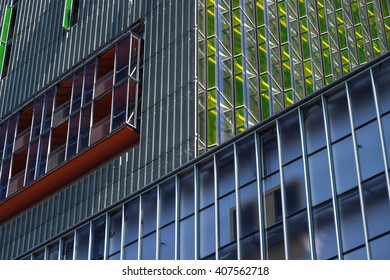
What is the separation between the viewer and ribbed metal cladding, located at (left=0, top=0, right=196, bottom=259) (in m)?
41.3

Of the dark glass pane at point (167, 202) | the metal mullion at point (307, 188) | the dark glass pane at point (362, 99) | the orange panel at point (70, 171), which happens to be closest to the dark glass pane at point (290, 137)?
the metal mullion at point (307, 188)

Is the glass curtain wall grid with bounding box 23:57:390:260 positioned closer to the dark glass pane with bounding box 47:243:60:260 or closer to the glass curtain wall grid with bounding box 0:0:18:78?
the dark glass pane with bounding box 47:243:60:260

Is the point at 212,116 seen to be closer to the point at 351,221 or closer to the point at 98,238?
the point at 98,238

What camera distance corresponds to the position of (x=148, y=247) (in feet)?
115

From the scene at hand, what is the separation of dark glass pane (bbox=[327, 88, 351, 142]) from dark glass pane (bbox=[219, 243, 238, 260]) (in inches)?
205

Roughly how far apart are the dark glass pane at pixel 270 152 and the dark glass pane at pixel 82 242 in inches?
375

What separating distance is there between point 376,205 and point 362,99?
4.11 meters

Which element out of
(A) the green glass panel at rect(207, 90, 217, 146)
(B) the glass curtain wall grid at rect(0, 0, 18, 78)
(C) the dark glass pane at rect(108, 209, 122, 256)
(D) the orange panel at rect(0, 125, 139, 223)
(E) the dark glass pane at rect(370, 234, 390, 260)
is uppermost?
(B) the glass curtain wall grid at rect(0, 0, 18, 78)

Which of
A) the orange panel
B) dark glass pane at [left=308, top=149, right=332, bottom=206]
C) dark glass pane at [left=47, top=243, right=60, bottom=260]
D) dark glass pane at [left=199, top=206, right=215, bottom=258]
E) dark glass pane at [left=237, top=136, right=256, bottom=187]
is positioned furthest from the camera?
the orange panel

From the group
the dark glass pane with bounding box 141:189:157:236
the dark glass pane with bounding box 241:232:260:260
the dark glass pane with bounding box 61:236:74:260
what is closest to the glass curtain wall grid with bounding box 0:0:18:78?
the dark glass pane with bounding box 61:236:74:260

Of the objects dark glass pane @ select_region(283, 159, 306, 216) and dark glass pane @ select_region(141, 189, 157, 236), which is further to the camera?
dark glass pane @ select_region(141, 189, 157, 236)

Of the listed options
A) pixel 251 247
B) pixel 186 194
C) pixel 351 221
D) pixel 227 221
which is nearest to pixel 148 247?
pixel 186 194

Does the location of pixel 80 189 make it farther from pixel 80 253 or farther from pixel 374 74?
pixel 374 74
